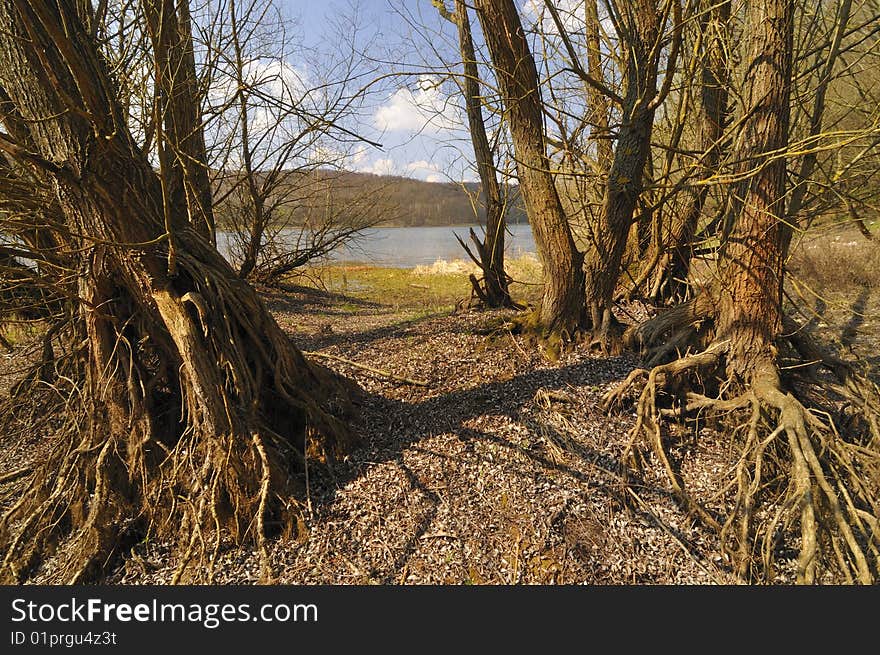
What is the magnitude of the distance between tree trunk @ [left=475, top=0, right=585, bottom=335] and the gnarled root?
114 cm

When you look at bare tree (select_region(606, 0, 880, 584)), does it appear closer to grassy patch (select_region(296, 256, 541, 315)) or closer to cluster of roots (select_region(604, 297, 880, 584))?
cluster of roots (select_region(604, 297, 880, 584))

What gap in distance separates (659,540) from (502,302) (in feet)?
14.9

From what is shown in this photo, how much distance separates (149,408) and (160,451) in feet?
1.04

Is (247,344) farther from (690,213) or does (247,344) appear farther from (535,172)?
(690,213)

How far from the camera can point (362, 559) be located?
3.10 meters

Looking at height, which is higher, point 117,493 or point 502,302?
point 502,302

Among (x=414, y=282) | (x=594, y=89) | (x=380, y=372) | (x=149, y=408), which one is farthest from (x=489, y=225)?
(x=414, y=282)

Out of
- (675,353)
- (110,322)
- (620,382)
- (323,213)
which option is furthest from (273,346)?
(323,213)

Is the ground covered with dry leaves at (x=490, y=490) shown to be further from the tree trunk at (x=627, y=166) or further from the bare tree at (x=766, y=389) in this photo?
the tree trunk at (x=627, y=166)

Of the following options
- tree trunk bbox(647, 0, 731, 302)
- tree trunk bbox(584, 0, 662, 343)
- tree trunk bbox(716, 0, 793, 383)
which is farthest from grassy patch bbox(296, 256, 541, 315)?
tree trunk bbox(716, 0, 793, 383)

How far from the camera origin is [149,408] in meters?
3.38

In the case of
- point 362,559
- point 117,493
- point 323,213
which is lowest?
point 362,559

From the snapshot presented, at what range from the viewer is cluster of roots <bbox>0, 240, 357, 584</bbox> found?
3.15 metres

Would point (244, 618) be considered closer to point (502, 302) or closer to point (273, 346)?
point (273, 346)
